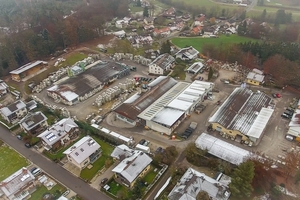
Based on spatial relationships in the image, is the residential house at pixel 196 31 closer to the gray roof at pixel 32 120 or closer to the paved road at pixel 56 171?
the gray roof at pixel 32 120

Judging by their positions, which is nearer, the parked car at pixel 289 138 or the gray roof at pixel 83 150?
the gray roof at pixel 83 150

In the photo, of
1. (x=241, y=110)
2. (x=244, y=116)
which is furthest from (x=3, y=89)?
(x=244, y=116)

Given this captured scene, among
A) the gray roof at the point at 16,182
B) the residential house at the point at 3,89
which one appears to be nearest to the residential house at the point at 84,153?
the gray roof at the point at 16,182

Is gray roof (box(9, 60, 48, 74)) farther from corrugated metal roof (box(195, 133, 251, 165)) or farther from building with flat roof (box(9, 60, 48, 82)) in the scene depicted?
corrugated metal roof (box(195, 133, 251, 165))

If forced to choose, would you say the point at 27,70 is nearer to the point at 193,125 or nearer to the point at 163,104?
the point at 163,104

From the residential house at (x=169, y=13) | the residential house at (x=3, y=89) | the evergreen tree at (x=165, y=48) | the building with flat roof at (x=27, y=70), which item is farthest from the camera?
the residential house at (x=169, y=13)
